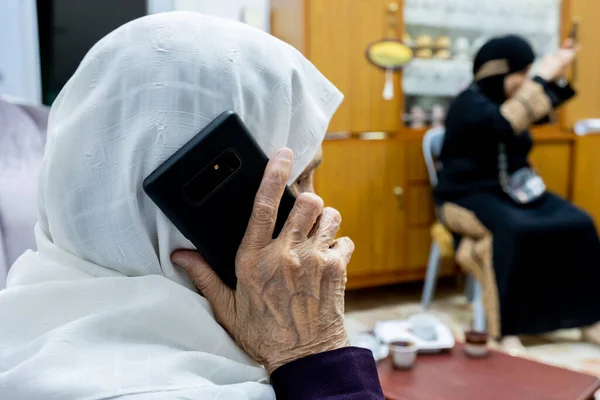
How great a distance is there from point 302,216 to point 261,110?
0.13 meters

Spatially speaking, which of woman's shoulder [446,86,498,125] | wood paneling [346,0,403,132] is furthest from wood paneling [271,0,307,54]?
woman's shoulder [446,86,498,125]

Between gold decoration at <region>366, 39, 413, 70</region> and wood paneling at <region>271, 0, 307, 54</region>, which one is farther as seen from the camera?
gold decoration at <region>366, 39, 413, 70</region>

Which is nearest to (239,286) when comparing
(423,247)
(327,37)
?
(327,37)

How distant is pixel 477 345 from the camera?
1.52 meters

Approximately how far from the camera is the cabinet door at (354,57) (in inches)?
A: 105

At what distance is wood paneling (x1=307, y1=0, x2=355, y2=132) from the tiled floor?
920 mm

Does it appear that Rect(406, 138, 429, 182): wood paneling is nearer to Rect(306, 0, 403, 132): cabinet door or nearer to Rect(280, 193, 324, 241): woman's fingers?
Rect(306, 0, 403, 132): cabinet door

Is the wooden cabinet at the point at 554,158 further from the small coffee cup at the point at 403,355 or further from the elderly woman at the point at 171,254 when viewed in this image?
the elderly woman at the point at 171,254

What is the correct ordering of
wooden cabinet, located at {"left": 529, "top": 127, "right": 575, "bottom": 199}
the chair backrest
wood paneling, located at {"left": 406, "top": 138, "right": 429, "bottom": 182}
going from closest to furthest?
the chair backrest, wood paneling, located at {"left": 406, "top": 138, "right": 429, "bottom": 182}, wooden cabinet, located at {"left": 529, "top": 127, "right": 575, "bottom": 199}

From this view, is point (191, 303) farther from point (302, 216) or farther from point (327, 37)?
point (327, 37)

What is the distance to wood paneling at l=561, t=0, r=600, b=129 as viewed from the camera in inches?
132

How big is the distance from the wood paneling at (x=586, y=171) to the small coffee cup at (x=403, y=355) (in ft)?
7.77

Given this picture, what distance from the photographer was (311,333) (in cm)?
65

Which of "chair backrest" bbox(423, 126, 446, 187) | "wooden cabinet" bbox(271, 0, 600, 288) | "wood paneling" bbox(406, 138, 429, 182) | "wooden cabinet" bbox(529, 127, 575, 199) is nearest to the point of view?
"wooden cabinet" bbox(271, 0, 600, 288)
